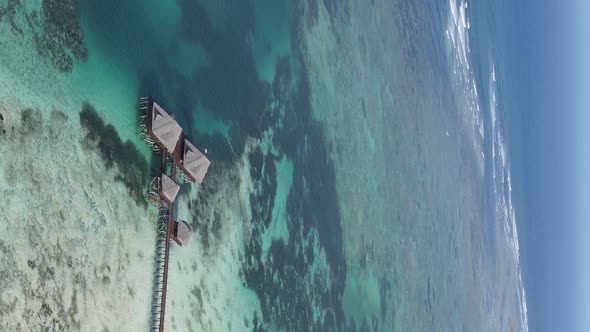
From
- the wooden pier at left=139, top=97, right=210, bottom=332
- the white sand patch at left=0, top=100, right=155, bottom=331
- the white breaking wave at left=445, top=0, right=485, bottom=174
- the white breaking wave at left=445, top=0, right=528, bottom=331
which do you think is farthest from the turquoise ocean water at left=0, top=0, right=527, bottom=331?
the white breaking wave at left=445, top=0, right=528, bottom=331

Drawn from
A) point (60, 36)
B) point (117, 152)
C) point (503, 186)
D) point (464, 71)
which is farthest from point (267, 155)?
point (503, 186)

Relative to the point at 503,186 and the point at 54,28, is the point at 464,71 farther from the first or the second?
the point at 54,28

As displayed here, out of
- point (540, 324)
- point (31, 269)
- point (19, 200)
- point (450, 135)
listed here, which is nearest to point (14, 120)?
point (19, 200)

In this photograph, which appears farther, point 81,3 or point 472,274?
point 472,274

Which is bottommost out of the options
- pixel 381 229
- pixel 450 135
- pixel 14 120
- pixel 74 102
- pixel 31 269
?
pixel 31 269

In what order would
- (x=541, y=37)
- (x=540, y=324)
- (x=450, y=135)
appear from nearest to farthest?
(x=450, y=135) < (x=540, y=324) < (x=541, y=37)

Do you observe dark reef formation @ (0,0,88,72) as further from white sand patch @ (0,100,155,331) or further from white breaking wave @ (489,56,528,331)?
white breaking wave @ (489,56,528,331)

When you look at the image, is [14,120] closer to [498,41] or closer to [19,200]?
[19,200]
